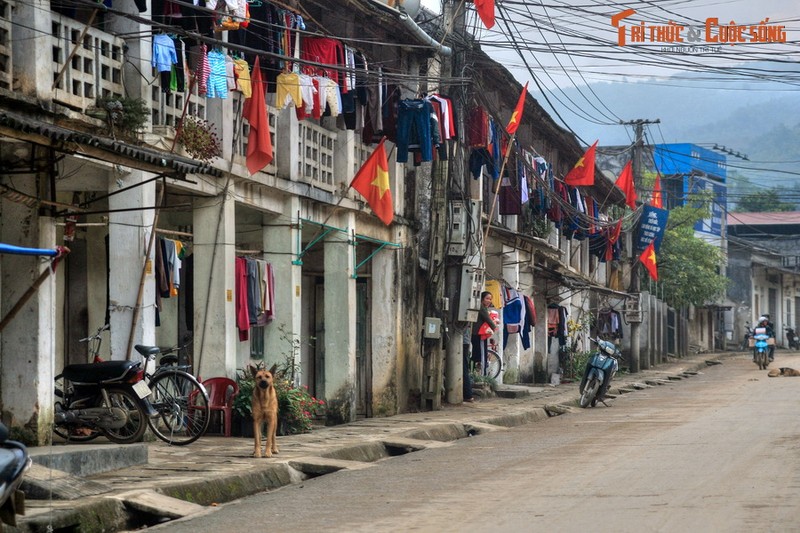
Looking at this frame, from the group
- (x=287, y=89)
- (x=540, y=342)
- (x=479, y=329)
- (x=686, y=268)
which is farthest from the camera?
(x=686, y=268)

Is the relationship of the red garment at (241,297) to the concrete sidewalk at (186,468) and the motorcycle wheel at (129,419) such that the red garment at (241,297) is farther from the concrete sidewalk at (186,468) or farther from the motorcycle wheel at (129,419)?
the motorcycle wheel at (129,419)

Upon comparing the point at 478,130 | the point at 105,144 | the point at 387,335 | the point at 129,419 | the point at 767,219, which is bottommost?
the point at 129,419

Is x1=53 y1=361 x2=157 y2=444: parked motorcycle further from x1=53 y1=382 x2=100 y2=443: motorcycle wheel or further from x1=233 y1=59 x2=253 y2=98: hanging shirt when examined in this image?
x1=233 y1=59 x2=253 y2=98: hanging shirt

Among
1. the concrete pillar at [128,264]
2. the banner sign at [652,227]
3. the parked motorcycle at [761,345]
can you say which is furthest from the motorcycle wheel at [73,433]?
the banner sign at [652,227]

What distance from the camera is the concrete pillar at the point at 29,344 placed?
11.6m

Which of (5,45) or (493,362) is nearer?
(5,45)

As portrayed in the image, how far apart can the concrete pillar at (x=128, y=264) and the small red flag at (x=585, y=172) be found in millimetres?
18819

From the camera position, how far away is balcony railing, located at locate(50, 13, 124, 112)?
40.0ft

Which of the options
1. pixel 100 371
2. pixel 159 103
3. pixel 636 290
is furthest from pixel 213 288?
pixel 636 290

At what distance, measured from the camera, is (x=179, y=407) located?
13.1 meters

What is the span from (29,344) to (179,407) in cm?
200

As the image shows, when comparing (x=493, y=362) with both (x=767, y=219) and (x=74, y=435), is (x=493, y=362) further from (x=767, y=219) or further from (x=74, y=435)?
(x=767, y=219)

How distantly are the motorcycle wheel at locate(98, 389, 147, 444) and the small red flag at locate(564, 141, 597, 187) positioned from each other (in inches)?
784

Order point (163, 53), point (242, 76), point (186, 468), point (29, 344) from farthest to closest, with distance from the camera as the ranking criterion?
point (242, 76) → point (163, 53) → point (29, 344) → point (186, 468)
